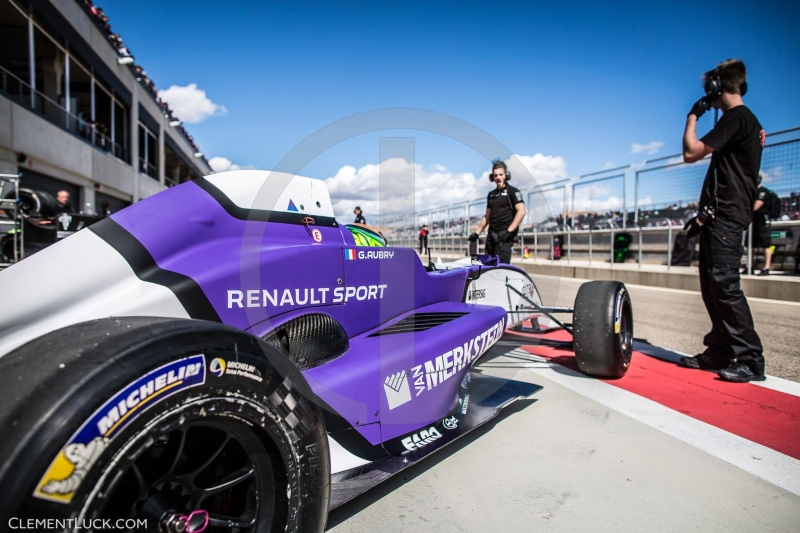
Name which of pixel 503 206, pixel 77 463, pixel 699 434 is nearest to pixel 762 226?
pixel 503 206

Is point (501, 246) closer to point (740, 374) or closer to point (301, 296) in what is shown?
point (740, 374)

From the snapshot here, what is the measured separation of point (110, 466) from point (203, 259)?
930 mm

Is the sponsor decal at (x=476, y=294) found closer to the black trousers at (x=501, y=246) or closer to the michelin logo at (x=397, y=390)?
the michelin logo at (x=397, y=390)

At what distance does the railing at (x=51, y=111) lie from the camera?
1147cm

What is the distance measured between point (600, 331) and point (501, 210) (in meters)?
2.88

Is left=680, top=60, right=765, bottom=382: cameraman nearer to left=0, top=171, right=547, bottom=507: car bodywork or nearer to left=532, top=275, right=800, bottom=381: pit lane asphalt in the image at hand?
left=532, top=275, right=800, bottom=381: pit lane asphalt

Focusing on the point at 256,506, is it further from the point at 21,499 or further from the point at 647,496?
the point at 647,496

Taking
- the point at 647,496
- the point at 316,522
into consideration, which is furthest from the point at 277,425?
the point at 647,496

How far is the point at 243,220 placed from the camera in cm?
185

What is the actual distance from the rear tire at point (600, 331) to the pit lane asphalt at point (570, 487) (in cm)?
50

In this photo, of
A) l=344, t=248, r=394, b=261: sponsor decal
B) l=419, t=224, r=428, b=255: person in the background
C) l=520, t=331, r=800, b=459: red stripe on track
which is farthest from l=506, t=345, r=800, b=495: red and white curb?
l=419, t=224, r=428, b=255: person in the background

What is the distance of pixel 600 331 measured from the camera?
10.2 feet

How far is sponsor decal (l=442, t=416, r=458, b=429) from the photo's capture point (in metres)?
2.19

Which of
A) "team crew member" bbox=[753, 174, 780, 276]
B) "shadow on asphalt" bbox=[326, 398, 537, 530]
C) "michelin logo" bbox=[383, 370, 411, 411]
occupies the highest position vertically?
"team crew member" bbox=[753, 174, 780, 276]
